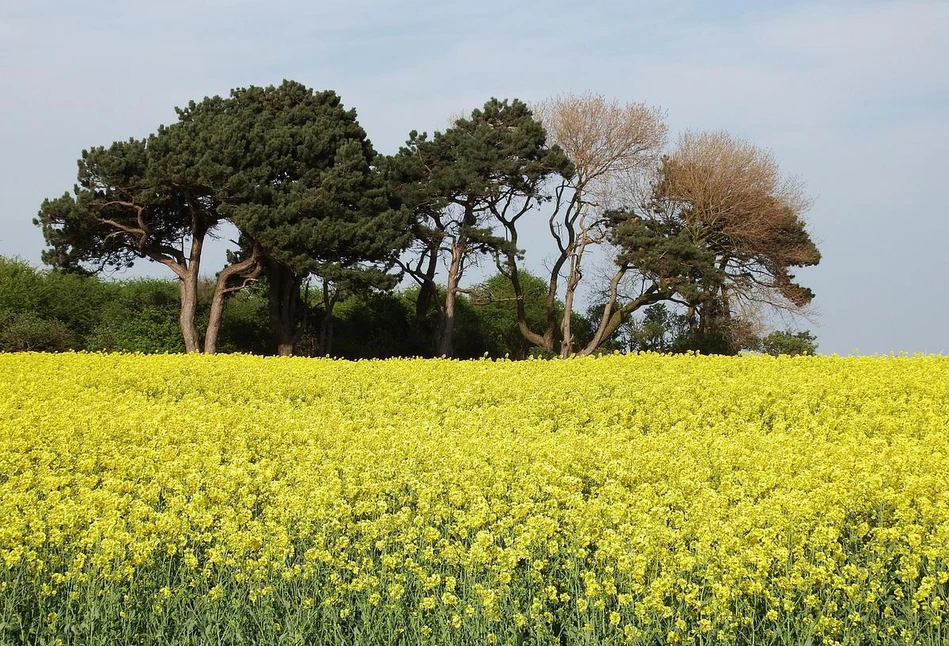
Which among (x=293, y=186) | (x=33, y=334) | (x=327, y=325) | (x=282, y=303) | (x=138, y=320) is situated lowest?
(x=33, y=334)

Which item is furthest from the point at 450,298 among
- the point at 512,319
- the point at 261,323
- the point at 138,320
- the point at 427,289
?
the point at 138,320

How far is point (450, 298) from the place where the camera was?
37031mm

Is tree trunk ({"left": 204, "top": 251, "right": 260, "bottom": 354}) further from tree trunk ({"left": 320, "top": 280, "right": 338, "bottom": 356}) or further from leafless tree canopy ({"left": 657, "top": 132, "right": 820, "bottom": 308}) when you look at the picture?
leafless tree canopy ({"left": 657, "top": 132, "right": 820, "bottom": 308})

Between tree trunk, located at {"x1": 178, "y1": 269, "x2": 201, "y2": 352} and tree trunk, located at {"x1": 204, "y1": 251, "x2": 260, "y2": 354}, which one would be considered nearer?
tree trunk, located at {"x1": 204, "y1": 251, "x2": 260, "y2": 354}

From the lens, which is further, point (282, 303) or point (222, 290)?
point (282, 303)

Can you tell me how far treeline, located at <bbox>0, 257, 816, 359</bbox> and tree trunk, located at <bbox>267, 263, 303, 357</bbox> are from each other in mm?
1203

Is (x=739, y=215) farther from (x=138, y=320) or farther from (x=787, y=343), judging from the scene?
(x=138, y=320)

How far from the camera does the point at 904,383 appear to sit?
15539 millimetres

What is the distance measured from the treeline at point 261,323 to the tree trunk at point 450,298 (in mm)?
954

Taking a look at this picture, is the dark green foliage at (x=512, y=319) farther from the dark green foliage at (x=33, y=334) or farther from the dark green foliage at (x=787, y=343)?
the dark green foliage at (x=33, y=334)

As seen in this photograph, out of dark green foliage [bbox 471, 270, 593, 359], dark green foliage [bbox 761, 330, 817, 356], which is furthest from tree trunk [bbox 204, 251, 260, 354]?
dark green foliage [bbox 761, 330, 817, 356]

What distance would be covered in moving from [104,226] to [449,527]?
28.7m

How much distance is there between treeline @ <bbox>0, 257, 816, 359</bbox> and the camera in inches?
1348

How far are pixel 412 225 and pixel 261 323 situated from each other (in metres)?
7.19
